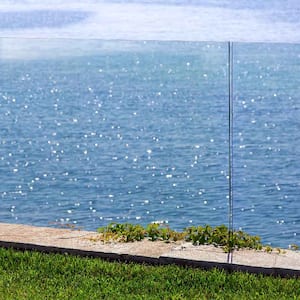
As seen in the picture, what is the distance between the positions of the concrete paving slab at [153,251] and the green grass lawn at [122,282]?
0.24 feet

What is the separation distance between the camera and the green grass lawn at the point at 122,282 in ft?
13.2

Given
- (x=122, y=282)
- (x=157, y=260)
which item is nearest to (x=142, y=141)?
(x=157, y=260)

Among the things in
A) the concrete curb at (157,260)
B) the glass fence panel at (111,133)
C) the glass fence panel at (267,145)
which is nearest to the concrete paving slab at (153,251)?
the concrete curb at (157,260)

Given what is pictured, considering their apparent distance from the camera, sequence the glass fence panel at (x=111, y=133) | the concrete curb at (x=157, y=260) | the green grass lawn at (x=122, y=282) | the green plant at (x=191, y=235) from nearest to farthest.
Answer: the green grass lawn at (x=122, y=282), the concrete curb at (x=157, y=260), the green plant at (x=191, y=235), the glass fence panel at (x=111, y=133)

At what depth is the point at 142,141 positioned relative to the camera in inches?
239

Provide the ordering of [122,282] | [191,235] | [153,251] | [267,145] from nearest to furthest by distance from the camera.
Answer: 1. [122,282]
2. [153,251]
3. [191,235]
4. [267,145]

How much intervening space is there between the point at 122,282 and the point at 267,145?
2.36m

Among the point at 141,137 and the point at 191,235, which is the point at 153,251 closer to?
the point at 191,235

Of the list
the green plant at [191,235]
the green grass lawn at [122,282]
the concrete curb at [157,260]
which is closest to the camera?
the green grass lawn at [122,282]

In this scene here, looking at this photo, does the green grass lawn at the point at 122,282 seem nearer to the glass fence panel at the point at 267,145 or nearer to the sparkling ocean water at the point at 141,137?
the sparkling ocean water at the point at 141,137

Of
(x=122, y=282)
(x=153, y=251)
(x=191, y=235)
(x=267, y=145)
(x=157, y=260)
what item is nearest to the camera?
(x=122, y=282)

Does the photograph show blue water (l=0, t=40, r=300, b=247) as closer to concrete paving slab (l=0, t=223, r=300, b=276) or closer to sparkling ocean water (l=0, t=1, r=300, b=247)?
sparkling ocean water (l=0, t=1, r=300, b=247)

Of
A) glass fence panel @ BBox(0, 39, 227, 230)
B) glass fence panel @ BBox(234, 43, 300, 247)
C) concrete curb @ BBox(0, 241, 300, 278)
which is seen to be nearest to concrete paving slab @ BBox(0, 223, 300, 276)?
concrete curb @ BBox(0, 241, 300, 278)

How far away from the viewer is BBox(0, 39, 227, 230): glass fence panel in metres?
5.86
